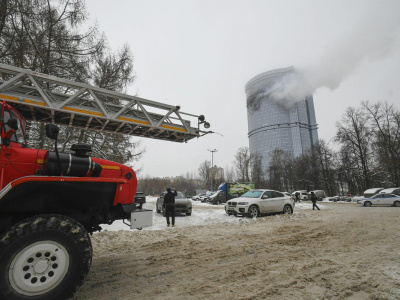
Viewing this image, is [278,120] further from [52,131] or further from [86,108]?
[52,131]

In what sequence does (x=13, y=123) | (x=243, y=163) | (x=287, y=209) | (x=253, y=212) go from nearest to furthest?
1. (x=13, y=123)
2. (x=253, y=212)
3. (x=287, y=209)
4. (x=243, y=163)

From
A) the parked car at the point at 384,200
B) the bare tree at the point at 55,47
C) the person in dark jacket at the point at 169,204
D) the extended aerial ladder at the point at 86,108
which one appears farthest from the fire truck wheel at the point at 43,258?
the parked car at the point at 384,200

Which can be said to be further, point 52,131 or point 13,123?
point 13,123

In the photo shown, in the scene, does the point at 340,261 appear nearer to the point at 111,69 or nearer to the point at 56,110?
the point at 56,110

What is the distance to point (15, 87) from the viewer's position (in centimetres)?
427

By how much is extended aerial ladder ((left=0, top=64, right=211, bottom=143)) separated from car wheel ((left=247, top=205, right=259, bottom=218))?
24.7 ft

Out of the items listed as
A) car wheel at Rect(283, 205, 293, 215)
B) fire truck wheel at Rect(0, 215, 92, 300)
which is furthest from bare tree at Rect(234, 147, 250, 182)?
fire truck wheel at Rect(0, 215, 92, 300)

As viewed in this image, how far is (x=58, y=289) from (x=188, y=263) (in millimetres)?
2264

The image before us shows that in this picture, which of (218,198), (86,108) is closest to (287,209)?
(86,108)

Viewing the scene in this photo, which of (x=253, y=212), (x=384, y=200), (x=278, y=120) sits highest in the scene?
(x=278, y=120)

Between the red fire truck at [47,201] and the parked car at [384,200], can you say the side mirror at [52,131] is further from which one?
the parked car at [384,200]

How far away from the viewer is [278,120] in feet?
331

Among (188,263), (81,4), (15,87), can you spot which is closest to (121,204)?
(188,263)

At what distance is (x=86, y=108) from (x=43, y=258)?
3.25m
